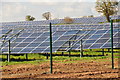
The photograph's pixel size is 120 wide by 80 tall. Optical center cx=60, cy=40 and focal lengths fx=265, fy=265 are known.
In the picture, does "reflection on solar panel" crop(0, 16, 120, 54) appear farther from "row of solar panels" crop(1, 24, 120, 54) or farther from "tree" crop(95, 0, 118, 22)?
"tree" crop(95, 0, 118, 22)

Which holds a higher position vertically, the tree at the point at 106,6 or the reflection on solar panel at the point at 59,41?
the tree at the point at 106,6

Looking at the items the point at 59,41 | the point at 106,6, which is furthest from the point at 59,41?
the point at 106,6

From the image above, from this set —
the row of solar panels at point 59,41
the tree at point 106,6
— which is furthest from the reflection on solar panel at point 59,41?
the tree at point 106,6

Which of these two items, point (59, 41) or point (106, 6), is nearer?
point (59, 41)

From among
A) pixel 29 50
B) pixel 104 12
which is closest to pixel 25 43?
pixel 29 50

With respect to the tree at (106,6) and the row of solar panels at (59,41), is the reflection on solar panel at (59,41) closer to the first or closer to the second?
the row of solar panels at (59,41)

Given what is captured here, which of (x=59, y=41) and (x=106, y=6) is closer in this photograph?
(x=59, y=41)

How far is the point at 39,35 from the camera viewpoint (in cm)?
1752

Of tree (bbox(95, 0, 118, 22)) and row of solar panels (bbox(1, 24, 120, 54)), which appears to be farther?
tree (bbox(95, 0, 118, 22))

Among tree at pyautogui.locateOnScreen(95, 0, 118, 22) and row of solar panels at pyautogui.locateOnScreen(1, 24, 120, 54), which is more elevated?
tree at pyautogui.locateOnScreen(95, 0, 118, 22)

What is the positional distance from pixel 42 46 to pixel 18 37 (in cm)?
270

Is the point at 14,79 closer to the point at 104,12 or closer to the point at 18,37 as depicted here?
the point at 18,37

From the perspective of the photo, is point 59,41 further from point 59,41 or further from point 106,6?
point 106,6

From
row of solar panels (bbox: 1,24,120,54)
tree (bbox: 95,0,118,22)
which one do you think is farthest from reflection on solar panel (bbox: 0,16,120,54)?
tree (bbox: 95,0,118,22)
